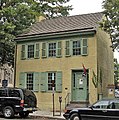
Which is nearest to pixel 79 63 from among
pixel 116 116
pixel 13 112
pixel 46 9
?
pixel 13 112

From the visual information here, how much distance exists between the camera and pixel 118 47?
2078cm

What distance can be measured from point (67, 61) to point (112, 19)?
5.44 m

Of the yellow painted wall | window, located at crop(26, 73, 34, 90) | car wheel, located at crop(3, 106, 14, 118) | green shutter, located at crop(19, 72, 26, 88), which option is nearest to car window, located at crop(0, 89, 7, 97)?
car wheel, located at crop(3, 106, 14, 118)

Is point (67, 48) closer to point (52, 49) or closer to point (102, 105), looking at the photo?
point (52, 49)

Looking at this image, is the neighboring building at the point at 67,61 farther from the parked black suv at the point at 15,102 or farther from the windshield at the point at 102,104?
the windshield at the point at 102,104

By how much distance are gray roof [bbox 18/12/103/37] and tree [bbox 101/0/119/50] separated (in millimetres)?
2271

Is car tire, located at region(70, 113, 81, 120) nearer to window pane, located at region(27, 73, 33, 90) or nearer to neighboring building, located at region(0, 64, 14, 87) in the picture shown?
window pane, located at region(27, 73, 33, 90)

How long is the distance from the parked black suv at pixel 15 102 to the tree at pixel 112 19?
275 inches

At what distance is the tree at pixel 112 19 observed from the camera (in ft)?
65.0

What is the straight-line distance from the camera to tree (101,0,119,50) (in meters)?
19.8

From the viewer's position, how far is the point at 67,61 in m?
23.7

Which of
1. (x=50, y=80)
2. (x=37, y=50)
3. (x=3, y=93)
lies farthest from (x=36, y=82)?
(x=3, y=93)

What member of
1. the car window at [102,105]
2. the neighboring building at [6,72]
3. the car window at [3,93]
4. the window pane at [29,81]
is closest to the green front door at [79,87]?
the window pane at [29,81]

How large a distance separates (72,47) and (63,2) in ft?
39.0
